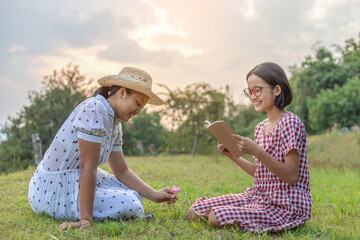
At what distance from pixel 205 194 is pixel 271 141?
2173 millimetres

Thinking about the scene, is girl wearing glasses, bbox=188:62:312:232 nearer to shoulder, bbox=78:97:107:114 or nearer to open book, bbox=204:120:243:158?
open book, bbox=204:120:243:158

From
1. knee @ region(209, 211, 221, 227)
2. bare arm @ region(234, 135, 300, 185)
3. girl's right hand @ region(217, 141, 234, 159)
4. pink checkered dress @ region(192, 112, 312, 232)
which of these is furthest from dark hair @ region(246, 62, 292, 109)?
knee @ region(209, 211, 221, 227)

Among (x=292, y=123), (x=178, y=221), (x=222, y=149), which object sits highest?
(x=292, y=123)

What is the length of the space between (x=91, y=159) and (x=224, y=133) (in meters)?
1.19

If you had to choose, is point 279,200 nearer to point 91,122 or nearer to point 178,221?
point 178,221

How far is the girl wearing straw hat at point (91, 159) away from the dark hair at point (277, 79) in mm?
1049

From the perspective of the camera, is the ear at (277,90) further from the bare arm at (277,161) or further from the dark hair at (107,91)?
the dark hair at (107,91)

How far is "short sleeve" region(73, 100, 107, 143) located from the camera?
3.28 metres

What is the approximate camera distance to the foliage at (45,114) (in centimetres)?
1376

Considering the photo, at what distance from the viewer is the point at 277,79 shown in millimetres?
3234

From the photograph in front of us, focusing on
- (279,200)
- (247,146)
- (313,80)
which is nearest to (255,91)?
(247,146)

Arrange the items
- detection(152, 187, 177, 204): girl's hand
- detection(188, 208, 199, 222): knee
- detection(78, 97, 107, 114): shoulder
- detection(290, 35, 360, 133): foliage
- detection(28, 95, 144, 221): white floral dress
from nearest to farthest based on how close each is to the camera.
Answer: detection(78, 97, 107, 114): shoulder, detection(28, 95, 144, 221): white floral dress, detection(188, 208, 199, 222): knee, detection(152, 187, 177, 204): girl's hand, detection(290, 35, 360, 133): foliage

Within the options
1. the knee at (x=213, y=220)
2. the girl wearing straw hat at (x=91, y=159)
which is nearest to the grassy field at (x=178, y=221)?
the knee at (x=213, y=220)

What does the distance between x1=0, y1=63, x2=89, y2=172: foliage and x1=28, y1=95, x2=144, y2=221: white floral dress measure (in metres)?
10.4
